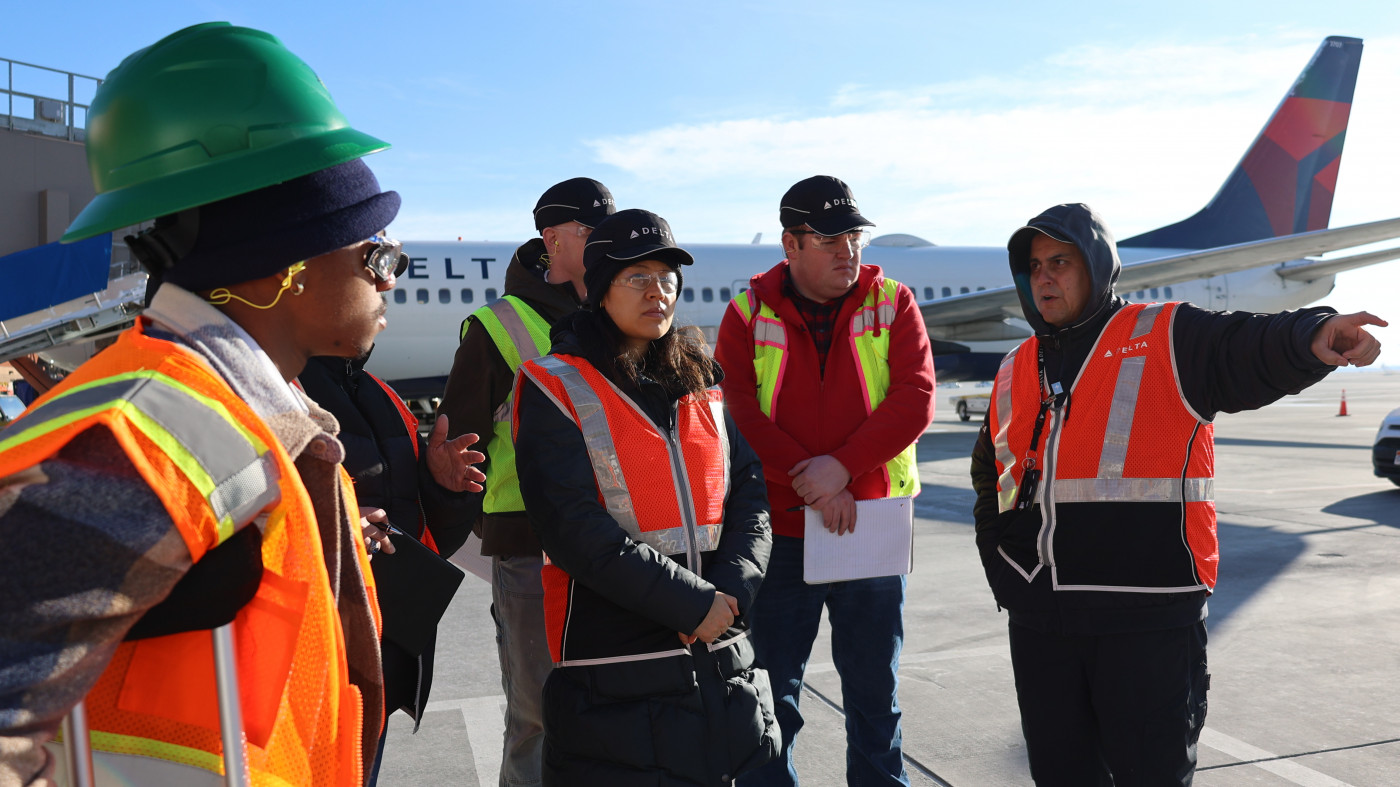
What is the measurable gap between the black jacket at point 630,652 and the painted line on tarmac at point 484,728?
1.38 metres

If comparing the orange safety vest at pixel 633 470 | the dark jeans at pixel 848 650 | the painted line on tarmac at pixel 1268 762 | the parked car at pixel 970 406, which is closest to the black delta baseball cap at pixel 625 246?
the orange safety vest at pixel 633 470

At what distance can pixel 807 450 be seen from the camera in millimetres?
3045

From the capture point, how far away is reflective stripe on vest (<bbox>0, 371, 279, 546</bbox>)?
83 cm

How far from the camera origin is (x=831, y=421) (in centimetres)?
306

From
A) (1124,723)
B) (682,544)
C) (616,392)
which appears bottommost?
(1124,723)

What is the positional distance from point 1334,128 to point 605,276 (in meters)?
22.7

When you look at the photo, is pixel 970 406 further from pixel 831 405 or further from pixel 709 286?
pixel 831 405

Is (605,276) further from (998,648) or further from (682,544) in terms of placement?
(998,648)

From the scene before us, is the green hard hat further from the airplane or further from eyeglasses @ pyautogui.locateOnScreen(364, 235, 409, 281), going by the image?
the airplane

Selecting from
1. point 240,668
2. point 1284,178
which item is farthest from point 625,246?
point 1284,178

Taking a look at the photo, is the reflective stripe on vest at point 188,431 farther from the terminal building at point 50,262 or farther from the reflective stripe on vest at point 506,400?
the terminal building at point 50,262

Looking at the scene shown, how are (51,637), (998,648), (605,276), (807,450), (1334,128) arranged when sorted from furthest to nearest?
(1334,128)
(998,648)
(807,450)
(605,276)
(51,637)

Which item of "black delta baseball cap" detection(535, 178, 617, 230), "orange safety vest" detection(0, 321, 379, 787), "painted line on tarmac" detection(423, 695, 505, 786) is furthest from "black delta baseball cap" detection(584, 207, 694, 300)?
"painted line on tarmac" detection(423, 695, 505, 786)

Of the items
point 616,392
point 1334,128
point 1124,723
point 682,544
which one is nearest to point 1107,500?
point 1124,723
